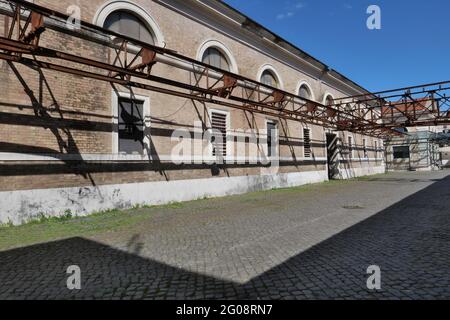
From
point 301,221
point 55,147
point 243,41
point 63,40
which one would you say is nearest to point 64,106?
point 55,147

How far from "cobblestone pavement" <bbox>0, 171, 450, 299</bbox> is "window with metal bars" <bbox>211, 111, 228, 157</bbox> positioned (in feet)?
16.9

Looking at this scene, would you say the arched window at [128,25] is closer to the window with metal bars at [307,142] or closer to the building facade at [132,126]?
the building facade at [132,126]

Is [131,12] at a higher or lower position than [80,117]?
higher

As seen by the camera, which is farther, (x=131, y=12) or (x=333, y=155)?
(x=333, y=155)

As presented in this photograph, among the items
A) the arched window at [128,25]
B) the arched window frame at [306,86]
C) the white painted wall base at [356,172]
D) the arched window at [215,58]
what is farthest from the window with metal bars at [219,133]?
the white painted wall base at [356,172]

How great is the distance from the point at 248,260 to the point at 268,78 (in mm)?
13153

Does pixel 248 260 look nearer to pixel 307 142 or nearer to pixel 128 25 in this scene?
pixel 128 25

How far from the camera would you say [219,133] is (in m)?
12.4

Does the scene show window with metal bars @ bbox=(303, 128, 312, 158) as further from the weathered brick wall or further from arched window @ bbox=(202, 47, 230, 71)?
the weathered brick wall

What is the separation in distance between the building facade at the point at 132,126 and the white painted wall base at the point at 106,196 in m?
0.03

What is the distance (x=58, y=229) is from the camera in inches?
255

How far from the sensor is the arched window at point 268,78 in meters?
15.5

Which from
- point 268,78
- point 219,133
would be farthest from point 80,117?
point 268,78

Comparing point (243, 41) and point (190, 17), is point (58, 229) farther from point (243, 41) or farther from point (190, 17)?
point (243, 41)
